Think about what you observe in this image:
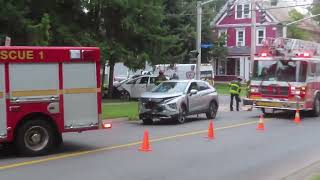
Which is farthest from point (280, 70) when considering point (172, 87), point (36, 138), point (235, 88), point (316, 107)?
point (36, 138)

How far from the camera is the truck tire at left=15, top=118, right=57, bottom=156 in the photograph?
12.8 meters

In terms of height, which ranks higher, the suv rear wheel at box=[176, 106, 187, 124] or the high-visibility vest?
the high-visibility vest

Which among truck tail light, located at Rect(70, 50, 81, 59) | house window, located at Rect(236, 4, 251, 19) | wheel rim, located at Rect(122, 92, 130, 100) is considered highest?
house window, located at Rect(236, 4, 251, 19)

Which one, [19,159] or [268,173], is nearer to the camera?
[268,173]

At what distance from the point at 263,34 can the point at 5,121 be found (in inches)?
2410

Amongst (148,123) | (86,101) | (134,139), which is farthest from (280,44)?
(86,101)

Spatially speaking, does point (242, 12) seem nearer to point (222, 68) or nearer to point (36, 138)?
point (222, 68)

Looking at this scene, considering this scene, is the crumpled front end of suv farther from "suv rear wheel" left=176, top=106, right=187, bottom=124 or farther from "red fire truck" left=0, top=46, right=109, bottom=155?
"red fire truck" left=0, top=46, right=109, bottom=155

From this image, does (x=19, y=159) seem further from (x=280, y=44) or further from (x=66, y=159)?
(x=280, y=44)

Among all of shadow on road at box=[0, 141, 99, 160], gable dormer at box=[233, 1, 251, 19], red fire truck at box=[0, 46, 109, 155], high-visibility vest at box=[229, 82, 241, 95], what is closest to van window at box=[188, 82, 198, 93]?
high-visibility vest at box=[229, 82, 241, 95]

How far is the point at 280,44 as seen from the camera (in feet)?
78.8

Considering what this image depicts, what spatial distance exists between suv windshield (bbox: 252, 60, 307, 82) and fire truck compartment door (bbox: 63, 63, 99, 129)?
11728 millimetres

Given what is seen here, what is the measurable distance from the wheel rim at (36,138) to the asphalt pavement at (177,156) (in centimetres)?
37

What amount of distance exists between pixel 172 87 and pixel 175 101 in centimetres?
116
